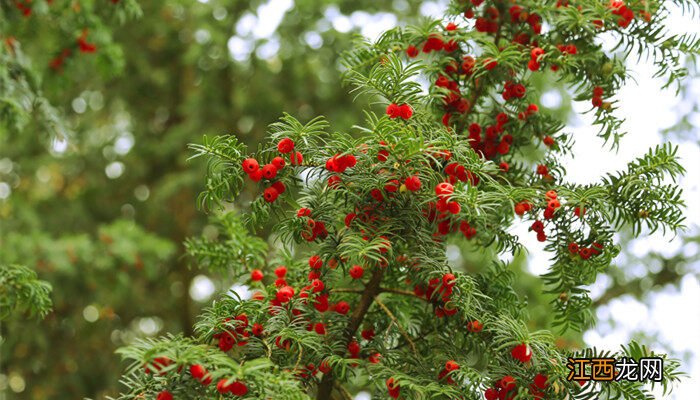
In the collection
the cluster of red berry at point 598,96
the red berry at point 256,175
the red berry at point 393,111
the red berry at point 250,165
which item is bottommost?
the red berry at point 256,175

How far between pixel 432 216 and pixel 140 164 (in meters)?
3.31

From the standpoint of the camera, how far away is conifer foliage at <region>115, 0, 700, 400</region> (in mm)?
1082

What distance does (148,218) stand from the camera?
4230 millimetres

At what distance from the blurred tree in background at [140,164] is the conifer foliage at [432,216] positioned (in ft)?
5.95

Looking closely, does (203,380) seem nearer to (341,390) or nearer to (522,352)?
(341,390)

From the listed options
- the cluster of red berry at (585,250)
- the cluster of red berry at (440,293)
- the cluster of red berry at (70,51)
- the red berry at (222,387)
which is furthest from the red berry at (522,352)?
the cluster of red berry at (70,51)

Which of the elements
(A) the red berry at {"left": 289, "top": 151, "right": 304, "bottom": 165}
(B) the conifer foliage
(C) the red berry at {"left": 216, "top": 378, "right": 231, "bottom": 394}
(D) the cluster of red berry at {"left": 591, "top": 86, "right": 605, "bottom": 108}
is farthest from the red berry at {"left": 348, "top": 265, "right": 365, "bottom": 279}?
(D) the cluster of red berry at {"left": 591, "top": 86, "right": 605, "bottom": 108}

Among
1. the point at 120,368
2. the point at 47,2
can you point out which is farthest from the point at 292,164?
the point at 120,368

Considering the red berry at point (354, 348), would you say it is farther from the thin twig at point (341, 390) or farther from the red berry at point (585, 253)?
the red berry at point (585, 253)

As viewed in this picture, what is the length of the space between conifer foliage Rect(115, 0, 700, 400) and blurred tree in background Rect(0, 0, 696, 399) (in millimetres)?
1815

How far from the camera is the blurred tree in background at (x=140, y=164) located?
11.2ft

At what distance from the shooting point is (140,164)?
13.8ft

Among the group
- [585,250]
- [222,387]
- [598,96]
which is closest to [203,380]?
[222,387]

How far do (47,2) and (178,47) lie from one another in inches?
75.2
